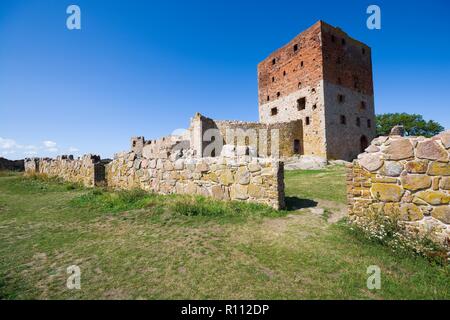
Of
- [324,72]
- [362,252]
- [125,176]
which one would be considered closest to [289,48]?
[324,72]

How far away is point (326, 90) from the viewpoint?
2273cm

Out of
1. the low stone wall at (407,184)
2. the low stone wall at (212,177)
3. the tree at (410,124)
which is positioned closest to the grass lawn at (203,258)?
the low stone wall at (212,177)

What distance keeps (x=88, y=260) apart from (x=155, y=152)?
57.3ft

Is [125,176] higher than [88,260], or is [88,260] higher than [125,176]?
[125,176]

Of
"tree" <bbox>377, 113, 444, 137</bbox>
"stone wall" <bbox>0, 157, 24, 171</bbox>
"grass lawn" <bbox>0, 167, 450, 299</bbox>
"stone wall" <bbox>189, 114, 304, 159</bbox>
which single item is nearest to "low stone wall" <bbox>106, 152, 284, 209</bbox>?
"grass lawn" <bbox>0, 167, 450, 299</bbox>

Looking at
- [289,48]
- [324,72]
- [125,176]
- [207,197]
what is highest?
[289,48]

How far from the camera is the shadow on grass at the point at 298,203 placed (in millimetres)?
6551

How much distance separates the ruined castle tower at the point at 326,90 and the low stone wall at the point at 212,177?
1846 centimetres

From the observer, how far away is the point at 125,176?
9938 mm

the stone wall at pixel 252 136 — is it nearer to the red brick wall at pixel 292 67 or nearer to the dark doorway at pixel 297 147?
the dark doorway at pixel 297 147

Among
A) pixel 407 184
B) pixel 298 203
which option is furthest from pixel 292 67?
pixel 407 184

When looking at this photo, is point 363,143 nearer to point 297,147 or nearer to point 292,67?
point 297,147
